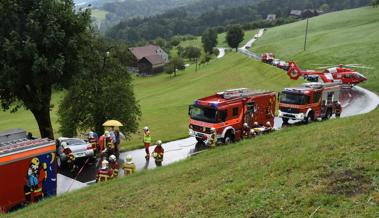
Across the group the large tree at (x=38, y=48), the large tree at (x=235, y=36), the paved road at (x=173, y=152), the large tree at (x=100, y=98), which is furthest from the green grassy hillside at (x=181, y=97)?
the large tree at (x=235, y=36)

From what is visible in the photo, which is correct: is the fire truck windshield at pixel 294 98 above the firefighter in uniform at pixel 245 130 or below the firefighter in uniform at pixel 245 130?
above

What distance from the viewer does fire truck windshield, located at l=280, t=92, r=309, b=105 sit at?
29.2 m

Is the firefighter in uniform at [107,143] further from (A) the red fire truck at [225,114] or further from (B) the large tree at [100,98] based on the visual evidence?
(B) the large tree at [100,98]

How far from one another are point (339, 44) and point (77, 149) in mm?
64792

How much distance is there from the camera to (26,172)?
53.4 feet

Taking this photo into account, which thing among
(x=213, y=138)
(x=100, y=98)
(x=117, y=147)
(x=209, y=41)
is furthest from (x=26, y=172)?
(x=209, y=41)

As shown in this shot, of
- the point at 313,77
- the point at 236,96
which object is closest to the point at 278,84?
the point at 313,77

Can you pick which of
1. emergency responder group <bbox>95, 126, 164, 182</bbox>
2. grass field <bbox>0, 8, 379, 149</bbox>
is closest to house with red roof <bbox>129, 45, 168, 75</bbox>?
grass field <bbox>0, 8, 379, 149</bbox>

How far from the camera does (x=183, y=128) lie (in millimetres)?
34688

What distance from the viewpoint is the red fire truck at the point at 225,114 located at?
24.0 m

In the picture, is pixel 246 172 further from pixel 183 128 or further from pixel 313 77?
pixel 313 77

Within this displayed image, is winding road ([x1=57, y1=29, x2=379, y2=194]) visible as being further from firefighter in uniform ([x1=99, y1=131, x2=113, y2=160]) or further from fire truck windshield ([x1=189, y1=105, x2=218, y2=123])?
fire truck windshield ([x1=189, y1=105, x2=218, y2=123])

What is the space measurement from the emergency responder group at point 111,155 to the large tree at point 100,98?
4.63 meters

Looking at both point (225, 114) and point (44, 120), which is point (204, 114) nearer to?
point (225, 114)
